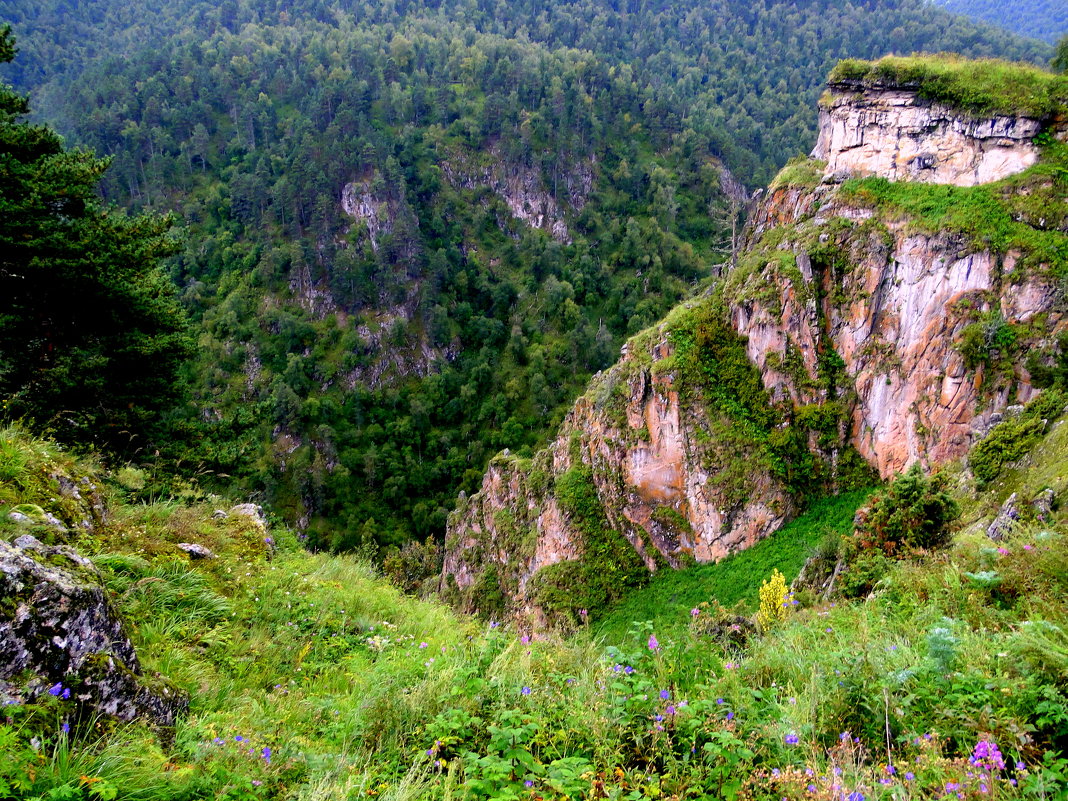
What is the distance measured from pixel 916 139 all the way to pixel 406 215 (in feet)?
236

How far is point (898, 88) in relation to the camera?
27.2 m

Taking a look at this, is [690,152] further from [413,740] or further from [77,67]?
[77,67]

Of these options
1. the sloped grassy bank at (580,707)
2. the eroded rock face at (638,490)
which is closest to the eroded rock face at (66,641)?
the sloped grassy bank at (580,707)

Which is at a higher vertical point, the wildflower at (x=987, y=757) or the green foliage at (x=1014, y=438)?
the wildflower at (x=987, y=757)

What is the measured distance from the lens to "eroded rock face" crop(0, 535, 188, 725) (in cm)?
307

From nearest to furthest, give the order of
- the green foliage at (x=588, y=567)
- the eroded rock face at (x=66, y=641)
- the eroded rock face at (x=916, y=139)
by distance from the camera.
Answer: the eroded rock face at (x=66, y=641) < the eroded rock face at (x=916, y=139) < the green foliage at (x=588, y=567)

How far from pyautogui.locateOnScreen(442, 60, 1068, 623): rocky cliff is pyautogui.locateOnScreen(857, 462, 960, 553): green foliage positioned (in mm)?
14788

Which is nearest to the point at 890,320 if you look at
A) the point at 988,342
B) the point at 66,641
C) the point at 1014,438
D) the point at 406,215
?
the point at 988,342

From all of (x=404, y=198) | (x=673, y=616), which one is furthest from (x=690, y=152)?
(x=673, y=616)

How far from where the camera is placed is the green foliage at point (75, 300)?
9.66 m

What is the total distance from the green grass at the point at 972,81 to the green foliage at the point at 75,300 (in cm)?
3118

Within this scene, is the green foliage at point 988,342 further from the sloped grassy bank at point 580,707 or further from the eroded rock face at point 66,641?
the eroded rock face at point 66,641

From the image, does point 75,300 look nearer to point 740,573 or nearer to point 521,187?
point 740,573

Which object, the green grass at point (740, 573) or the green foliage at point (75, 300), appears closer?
the green foliage at point (75, 300)
